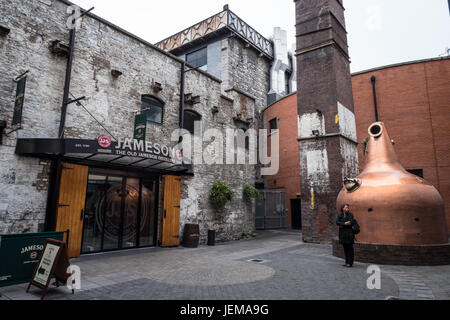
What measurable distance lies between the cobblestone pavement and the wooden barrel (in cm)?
180

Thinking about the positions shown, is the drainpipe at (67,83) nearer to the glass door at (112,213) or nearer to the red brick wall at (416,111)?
the glass door at (112,213)

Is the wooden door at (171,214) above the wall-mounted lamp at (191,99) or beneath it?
beneath

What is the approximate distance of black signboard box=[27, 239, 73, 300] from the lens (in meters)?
5.16

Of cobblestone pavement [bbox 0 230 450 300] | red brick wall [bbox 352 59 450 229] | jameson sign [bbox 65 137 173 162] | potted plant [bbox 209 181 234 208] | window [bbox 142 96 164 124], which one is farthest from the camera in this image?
red brick wall [bbox 352 59 450 229]

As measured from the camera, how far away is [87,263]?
25.7 feet

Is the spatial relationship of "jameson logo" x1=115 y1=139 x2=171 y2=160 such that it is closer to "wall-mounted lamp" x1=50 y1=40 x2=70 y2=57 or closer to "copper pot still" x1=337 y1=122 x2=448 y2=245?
"wall-mounted lamp" x1=50 y1=40 x2=70 y2=57

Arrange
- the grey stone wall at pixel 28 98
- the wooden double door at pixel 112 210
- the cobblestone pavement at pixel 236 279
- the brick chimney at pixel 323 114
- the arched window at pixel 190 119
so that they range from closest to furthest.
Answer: the cobblestone pavement at pixel 236 279
the grey stone wall at pixel 28 98
the wooden double door at pixel 112 210
the brick chimney at pixel 323 114
the arched window at pixel 190 119

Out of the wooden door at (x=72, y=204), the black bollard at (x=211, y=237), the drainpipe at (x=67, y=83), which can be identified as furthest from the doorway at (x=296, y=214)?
the drainpipe at (x=67, y=83)

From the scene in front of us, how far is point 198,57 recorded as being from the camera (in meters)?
22.9

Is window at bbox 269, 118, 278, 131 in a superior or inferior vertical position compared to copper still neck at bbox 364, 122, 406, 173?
superior

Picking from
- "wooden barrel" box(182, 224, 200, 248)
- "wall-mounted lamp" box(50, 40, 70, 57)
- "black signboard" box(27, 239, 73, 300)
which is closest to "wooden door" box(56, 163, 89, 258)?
"black signboard" box(27, 239, 73, 300)

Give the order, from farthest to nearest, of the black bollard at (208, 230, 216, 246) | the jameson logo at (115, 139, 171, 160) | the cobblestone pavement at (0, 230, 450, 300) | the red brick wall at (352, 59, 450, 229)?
1. the red brick wall at (352, 59, 450, 229)
2. the black bollard at (208, 230, 216, 246)
3. the jameson logo at (115, 139, 171, 160)
4. the cobblestone pavement at (0, 230, 450, 300)

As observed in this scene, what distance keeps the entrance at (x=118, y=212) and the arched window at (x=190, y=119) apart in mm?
2948

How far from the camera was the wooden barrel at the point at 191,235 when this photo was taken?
11.4m
